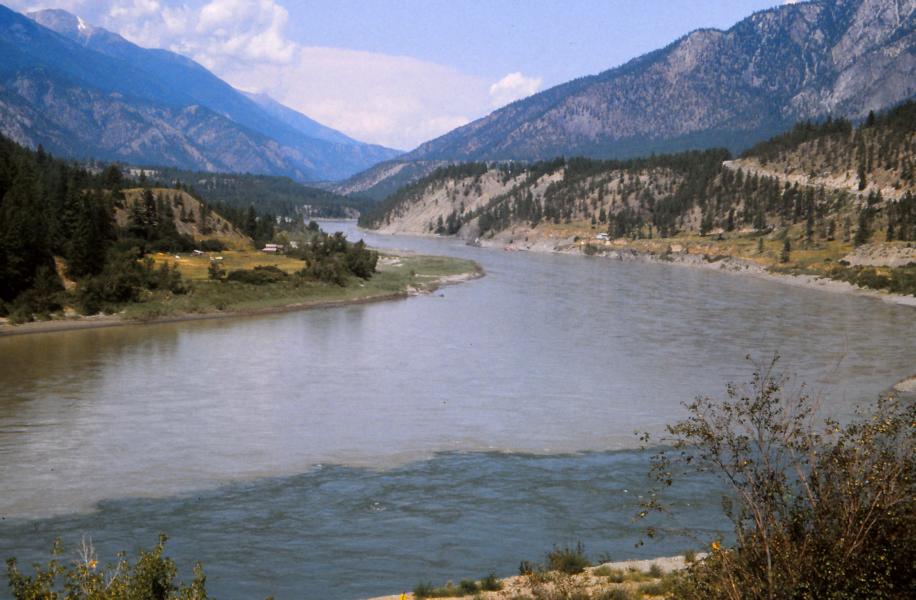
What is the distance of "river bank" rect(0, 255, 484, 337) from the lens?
5809 centimetres

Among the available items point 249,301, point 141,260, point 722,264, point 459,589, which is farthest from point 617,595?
point 722,264

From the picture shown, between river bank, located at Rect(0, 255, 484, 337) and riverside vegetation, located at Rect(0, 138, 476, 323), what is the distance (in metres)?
0.15

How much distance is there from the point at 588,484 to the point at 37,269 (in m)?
53.0

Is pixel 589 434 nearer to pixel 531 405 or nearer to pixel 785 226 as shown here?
pixel 531 405

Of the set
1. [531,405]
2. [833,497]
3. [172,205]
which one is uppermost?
[172,205]

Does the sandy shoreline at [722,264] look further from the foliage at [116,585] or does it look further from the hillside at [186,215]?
the foliage at [116,585]

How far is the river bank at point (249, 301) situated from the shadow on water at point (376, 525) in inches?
1538

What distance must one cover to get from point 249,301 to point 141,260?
12650mm

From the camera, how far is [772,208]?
144125mm

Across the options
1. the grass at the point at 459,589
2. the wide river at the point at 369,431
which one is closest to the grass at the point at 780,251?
the wide river at the point at 369,431

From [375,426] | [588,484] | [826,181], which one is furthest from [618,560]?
[826,181]

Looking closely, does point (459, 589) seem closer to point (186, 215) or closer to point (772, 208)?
point (186, 215)

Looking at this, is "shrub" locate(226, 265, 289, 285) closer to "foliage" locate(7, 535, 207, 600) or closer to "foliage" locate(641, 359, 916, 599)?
"foliage" locate(7, 535, 207, 600)

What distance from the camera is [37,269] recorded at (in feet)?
202
